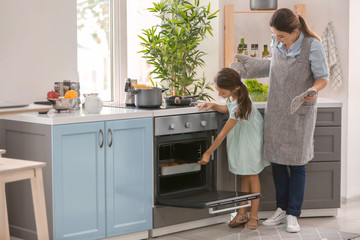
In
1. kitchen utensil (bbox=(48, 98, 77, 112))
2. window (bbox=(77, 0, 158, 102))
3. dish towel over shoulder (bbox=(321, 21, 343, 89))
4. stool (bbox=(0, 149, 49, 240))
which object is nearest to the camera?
stool (bbox=(0, 149, 49, 240))

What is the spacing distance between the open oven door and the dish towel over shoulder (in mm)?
1486

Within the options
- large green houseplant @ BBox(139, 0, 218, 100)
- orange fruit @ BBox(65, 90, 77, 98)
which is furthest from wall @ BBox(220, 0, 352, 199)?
orange fruit @ BBox(65, 90, 77, 98)

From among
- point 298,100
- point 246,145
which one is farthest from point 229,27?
point 298,100

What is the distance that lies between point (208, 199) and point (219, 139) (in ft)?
1.43

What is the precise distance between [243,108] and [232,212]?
2.89 ft

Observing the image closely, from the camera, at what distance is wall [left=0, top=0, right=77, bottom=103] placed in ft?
12.9

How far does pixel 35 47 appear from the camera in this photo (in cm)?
406

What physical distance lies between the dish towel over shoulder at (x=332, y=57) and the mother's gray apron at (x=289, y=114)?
1000 millimetres

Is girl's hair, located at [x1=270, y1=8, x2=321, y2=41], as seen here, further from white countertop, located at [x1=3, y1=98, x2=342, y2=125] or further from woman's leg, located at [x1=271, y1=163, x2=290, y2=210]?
woman's leg, located at [x1=271, y1=163, x2=290, y2=210]

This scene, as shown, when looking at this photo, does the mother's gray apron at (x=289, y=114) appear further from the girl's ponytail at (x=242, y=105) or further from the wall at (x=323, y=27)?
the wall at (x=323, y=27)

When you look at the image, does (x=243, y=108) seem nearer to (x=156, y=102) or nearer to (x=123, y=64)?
(x=156, y=102)

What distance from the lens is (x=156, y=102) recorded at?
160 inches

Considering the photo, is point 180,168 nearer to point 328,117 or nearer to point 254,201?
point 254,201

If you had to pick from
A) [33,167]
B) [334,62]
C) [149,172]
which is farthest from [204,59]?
[33,167]
